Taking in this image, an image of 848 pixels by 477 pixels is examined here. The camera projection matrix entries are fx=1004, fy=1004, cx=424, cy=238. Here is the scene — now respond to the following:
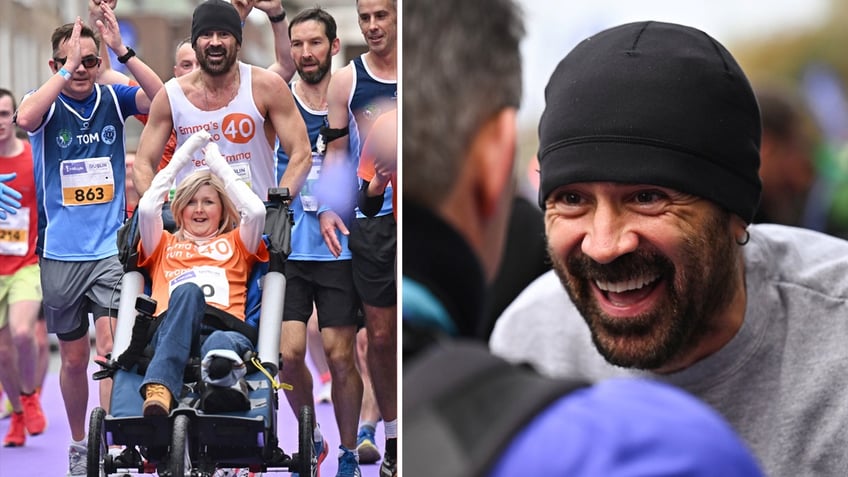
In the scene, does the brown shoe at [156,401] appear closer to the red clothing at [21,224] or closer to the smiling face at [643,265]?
the red clothing at [21,224]

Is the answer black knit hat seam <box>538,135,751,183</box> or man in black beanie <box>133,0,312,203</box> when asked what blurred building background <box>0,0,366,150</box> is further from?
black knit hat seam <box>538,135,751,183</box>

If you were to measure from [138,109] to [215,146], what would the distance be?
0.26 meters

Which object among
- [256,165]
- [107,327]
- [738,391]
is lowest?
[107,327]

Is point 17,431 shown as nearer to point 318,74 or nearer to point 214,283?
point 214,283

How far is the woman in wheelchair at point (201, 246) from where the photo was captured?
2.61 metres

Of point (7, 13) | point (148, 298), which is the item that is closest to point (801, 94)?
point (148, 298)

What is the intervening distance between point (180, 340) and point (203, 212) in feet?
1.11

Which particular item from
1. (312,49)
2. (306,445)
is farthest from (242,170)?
(306,445)

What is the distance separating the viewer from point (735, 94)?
176cm

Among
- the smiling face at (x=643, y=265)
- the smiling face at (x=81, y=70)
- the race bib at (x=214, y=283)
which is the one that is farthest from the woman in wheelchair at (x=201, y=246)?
the smiling face at (x=643, y=265)

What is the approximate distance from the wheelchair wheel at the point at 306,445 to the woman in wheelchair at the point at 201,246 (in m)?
0.25

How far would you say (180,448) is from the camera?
98.7 inches

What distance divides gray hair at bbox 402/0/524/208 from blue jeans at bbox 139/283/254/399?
65.4 inches

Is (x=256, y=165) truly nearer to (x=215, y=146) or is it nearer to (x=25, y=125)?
(x=215, y=146)
